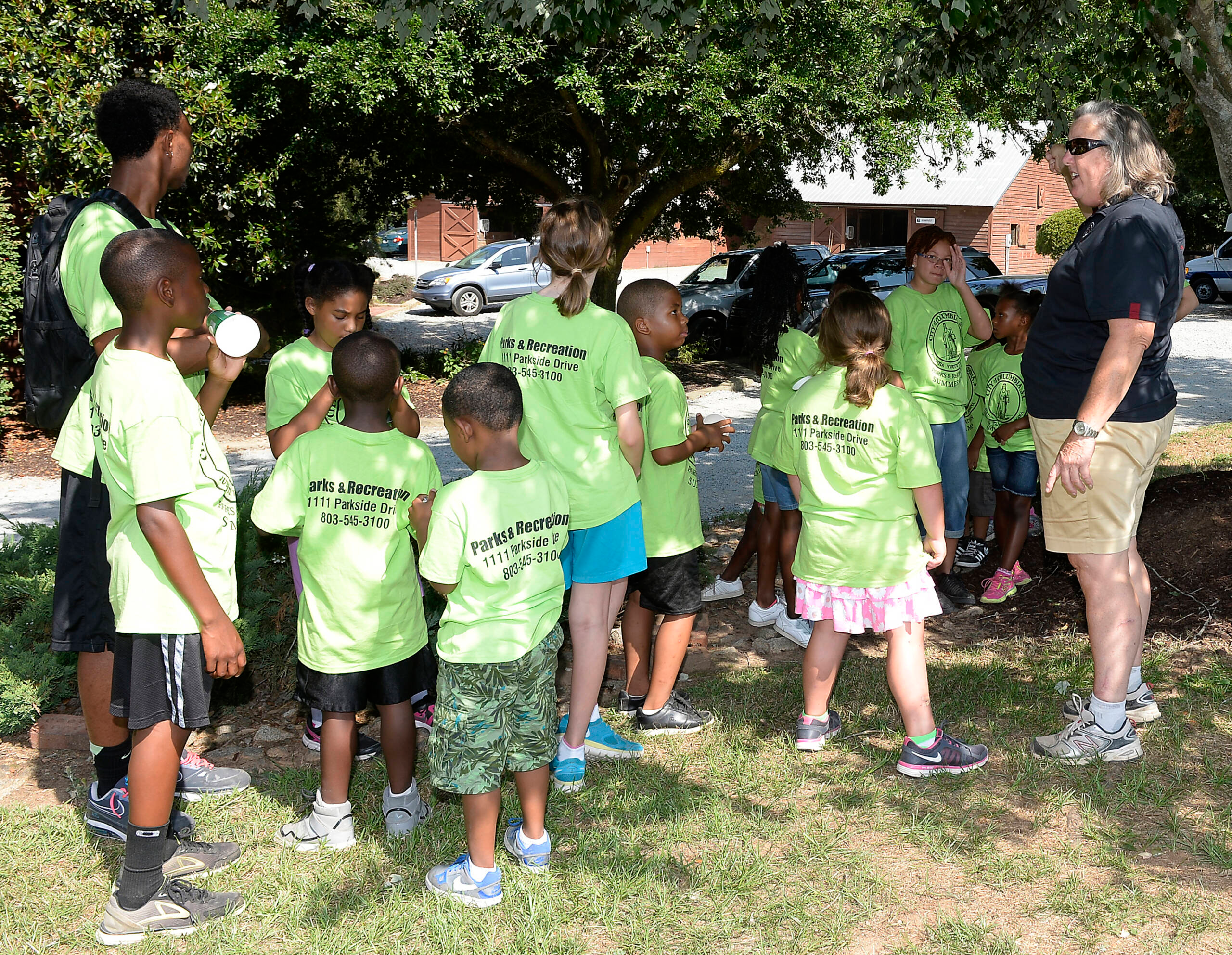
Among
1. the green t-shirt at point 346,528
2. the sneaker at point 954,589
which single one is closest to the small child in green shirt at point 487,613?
the green t-shirt at point 346,528

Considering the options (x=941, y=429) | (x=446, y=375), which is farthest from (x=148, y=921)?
(x=446, y=375)

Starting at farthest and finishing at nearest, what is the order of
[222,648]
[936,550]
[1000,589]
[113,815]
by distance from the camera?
[1000,589], [936,550], [113,815], [222,648]

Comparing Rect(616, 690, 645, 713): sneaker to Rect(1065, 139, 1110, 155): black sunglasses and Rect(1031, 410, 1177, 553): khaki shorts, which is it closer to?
Rect(1031, 410, 1177, 553): khaki shorts

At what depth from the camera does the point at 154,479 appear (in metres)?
2.86

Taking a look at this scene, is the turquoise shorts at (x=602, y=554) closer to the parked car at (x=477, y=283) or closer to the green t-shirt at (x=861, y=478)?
the green t-shirt at (x=861, y=478)

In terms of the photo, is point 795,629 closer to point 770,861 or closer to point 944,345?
point 944,345

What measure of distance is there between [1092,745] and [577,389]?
2288 mm

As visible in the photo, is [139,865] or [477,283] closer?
[139,865]

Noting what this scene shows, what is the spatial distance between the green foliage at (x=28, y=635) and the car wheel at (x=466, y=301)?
19.5 meters

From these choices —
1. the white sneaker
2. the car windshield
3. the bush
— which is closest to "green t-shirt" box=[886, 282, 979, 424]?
the white sneaker

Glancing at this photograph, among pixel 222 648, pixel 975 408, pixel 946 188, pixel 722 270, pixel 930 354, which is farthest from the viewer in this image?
pixel 946 188

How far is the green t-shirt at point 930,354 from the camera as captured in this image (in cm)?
530

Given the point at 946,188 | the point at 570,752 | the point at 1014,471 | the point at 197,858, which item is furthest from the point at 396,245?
the point at 197,858

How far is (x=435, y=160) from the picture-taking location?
568 inches
